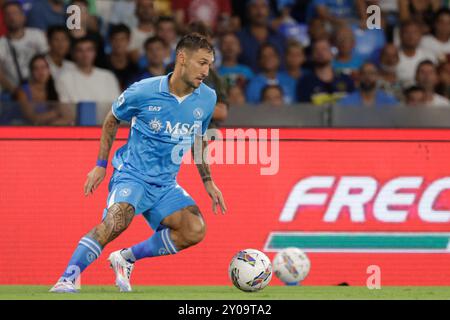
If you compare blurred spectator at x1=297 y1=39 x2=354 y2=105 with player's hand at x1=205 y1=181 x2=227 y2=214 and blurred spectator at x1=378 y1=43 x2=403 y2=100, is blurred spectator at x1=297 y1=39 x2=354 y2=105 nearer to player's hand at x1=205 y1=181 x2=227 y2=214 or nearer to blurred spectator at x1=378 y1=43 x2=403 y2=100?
blurred spectator at x1=378 y1=43 x2=403 y2=100

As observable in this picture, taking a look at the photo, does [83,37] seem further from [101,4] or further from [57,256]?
[57,256]

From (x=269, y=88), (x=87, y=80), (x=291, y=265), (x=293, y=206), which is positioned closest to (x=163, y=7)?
(x=87, y=80)

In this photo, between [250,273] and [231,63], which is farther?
[231,63]

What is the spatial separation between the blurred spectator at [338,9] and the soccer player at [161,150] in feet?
19.2

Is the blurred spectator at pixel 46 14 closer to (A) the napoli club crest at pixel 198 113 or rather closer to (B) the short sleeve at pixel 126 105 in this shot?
(B) the short sleeve at pixel 126 105

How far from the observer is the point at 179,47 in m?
8.61

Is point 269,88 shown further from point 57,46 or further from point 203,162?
point 203,162

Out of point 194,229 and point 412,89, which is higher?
point 412,89

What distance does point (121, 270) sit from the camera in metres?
9.13

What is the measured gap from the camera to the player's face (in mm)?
8492

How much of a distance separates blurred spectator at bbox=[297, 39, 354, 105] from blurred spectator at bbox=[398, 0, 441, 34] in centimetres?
173

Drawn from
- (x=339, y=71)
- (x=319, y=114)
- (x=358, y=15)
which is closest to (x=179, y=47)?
(x=319, y=114)

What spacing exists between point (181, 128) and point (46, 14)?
5241 mm
